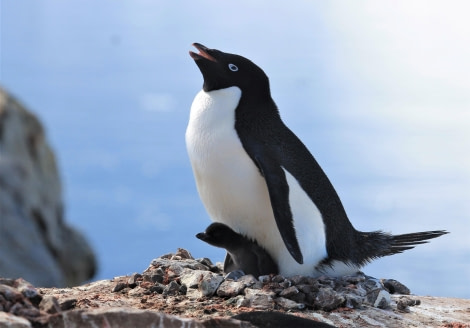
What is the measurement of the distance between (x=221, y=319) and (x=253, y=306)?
0.93m

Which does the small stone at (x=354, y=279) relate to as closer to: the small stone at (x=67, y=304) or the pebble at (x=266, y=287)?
the pebble at (x=266, y=287)

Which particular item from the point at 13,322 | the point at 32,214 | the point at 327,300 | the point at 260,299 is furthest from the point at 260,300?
the point at 32,214

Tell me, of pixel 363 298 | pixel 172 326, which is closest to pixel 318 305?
pixel 363 298

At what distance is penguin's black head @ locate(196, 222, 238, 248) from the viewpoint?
565 cm

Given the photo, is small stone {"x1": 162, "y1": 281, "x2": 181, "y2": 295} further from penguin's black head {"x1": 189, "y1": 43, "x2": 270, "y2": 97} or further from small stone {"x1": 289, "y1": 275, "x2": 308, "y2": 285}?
penguin's black head {"x1": 189, "y1": 43, "x2": 270, "y2": 97}

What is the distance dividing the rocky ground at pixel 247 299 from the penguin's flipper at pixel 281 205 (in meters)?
0.22

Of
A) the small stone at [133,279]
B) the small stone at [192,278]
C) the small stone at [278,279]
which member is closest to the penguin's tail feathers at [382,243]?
the small stone at [278,279]

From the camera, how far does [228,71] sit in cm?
579

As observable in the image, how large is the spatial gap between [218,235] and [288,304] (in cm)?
91

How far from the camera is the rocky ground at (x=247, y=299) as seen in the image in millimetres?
4305

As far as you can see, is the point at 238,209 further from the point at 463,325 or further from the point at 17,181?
the point at 17,181

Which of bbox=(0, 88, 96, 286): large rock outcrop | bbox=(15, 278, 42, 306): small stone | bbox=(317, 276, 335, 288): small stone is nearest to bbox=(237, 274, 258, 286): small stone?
bbox=(317, 276, 335, 288): small stone

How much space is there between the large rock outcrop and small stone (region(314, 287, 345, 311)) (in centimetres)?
754

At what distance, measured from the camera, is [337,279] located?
5.62 metres
